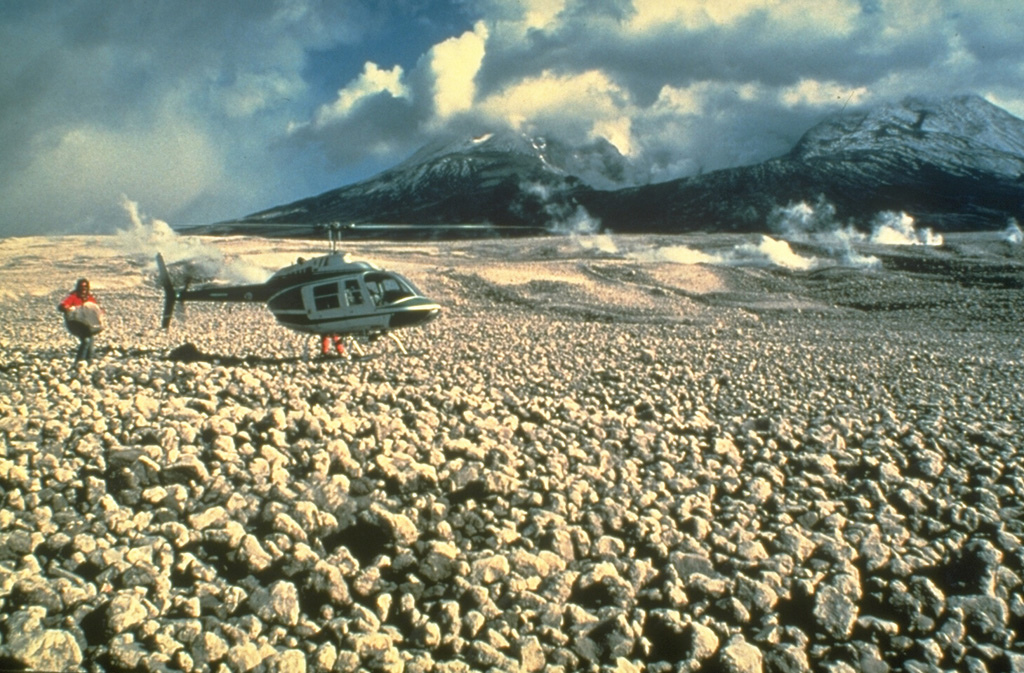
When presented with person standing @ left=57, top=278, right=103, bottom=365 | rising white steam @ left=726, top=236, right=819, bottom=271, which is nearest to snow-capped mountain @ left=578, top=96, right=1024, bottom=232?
rising white steam @ left=726, top=236, right=819, bottom=271

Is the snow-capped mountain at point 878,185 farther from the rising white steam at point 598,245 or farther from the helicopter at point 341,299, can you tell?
the helicopter at point 341,299

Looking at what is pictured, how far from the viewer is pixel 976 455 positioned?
6328mm

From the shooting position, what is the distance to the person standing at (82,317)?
8.20 metres

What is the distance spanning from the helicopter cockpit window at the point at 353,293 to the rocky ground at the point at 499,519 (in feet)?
3.84

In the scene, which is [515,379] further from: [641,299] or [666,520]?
[641,299]

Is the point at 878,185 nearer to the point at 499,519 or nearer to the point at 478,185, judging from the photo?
the point at 478,185

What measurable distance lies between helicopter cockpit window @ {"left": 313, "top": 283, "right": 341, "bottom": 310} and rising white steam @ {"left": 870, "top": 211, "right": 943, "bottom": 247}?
145ft

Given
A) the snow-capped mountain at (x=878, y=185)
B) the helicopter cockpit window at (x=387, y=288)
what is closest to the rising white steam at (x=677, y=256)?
the helicopter cockpit window at (x=387, y=288)

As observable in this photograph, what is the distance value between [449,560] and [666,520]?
1.65 meters

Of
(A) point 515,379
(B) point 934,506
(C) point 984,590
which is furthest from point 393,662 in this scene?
(A) point 515,379

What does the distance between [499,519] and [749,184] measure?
90369mm

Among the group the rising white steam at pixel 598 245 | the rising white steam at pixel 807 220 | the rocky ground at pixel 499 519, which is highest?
the rising white steam at pixel 807 220

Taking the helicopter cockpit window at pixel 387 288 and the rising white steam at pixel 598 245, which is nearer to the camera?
the helicopter cockpit window at pixel 387 288

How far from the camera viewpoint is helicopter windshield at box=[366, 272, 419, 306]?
31.9 ft
